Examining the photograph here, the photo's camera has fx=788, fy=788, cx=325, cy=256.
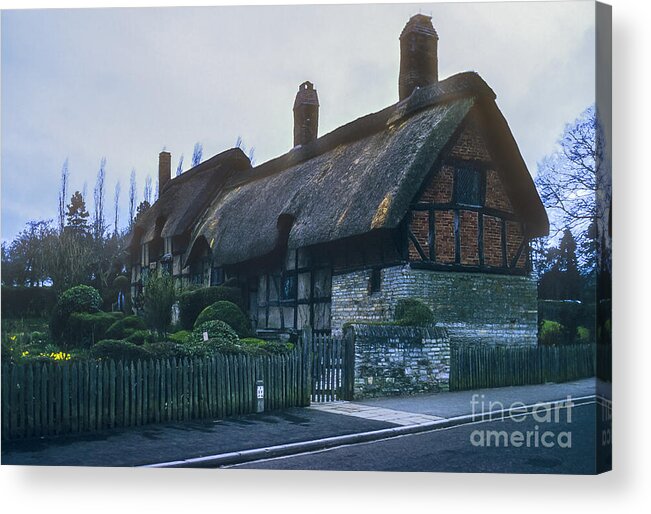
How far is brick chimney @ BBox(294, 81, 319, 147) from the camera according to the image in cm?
1141

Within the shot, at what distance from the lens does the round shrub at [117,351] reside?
1129 cm

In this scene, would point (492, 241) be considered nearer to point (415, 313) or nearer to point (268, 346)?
point (415, 313)

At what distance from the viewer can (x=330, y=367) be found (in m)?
12.4

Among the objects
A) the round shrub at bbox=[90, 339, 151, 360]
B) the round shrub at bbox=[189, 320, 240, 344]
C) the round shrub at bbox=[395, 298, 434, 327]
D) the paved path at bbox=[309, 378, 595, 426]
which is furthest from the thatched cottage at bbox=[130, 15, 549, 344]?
the round shrub at bbox=[90, 339, 151, 360]

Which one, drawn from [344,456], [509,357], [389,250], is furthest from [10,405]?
[509,357]

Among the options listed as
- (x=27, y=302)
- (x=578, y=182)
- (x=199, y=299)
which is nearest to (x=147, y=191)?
(x=199, y=299)

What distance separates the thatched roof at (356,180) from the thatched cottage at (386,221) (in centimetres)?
3

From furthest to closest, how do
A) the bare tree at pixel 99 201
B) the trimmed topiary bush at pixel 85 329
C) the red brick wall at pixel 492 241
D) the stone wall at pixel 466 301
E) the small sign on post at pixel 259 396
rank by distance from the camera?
the red brick wall at pixel 492 241 < the small sign on post at pixel 259 396 < the bare tree at pixel 99 201 < the stone wall at pixel 466 301 < the trimmed topiary bush at pixel 85 329

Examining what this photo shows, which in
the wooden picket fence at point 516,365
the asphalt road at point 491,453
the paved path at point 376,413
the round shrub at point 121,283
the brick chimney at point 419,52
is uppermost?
the brick chimney at point 419,52

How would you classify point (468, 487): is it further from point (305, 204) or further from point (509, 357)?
point (305, 204)

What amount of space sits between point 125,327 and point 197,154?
112 inches

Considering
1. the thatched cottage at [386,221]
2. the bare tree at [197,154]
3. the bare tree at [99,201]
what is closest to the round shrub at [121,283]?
the thatched cottage at [386,221]

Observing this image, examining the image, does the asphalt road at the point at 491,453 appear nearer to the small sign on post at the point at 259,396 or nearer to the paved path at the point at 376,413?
the paved path at the point at 376,413

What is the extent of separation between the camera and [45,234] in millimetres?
11406
